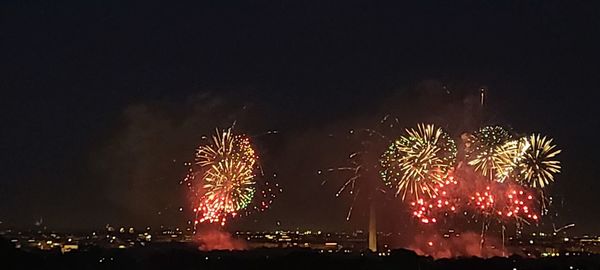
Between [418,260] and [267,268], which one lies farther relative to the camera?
[418,260]

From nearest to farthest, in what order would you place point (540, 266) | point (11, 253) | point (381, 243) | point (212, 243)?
1. point (11, 253)
2. point (540, 266)
3. point (212, 243)
4. point (381, 243)

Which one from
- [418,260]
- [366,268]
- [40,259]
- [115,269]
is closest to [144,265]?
[115,269]

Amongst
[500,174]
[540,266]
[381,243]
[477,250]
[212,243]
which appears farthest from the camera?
[381,243]

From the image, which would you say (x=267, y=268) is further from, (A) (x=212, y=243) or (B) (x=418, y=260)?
(A) (x=212, y=243)

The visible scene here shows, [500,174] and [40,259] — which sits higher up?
[500,174]

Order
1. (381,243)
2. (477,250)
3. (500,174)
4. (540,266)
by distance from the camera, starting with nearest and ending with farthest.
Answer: (500,174) < (540,266) < (477,250) < (381,243)

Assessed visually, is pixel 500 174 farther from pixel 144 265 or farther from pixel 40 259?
pixel 40 259

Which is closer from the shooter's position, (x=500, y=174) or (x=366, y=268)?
(x=500, y=174)

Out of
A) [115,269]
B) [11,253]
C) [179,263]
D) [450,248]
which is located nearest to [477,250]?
[450,248]

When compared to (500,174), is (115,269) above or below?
below
